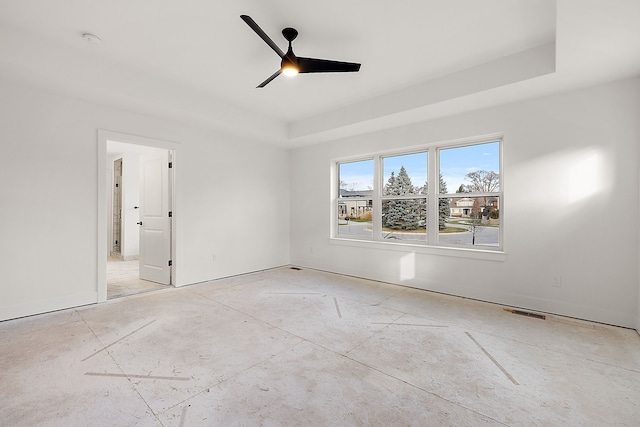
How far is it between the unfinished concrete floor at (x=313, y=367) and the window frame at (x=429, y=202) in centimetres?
85

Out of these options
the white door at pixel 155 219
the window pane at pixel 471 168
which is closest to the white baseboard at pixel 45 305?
the white door at pixel 155 219

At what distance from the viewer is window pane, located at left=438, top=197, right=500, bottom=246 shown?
394 centimetres

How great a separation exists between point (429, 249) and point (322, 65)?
9.54 ft

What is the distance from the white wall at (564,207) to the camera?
300 cm

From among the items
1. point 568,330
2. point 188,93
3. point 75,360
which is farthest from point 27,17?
point 568,330

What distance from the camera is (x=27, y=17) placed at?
2.49 metres

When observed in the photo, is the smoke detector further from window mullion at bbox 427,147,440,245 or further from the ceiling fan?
window mullion at bbox 427,147,440,245

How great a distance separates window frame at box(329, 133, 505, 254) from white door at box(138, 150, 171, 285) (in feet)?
9.03

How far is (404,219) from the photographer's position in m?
4.79

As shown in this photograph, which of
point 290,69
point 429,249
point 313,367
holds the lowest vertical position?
point 313,367

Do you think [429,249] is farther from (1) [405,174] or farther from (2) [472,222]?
(1) [405,174]

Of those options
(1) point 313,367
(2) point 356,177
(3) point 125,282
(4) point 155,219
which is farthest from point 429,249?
(3) point 125,282

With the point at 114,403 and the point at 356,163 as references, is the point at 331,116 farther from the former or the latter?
the point at 114,403

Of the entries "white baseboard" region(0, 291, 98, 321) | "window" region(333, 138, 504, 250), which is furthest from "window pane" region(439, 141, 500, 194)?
"white baseboard" region(0, 291, 98, 321)
